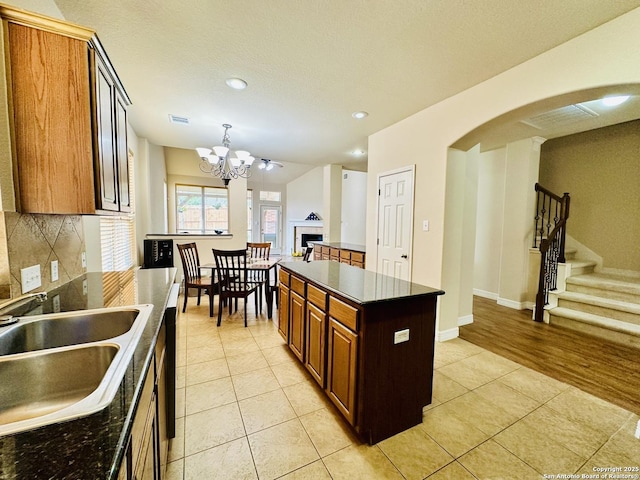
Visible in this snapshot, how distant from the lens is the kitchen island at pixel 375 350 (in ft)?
5.23

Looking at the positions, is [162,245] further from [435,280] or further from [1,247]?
[435,280]

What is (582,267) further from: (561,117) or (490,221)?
(561,117)

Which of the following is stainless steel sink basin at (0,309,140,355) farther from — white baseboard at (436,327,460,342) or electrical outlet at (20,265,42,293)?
white baseboard at (436,327,460,342)

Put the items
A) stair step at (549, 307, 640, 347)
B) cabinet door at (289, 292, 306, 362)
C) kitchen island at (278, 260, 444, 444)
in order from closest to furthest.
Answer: kitchen island at (278, 260, 444, 444), cabinet door at (289, 292, 306, 362), stair step at (549, 307, 640, 347)

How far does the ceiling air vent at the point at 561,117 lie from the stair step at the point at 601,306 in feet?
7.54

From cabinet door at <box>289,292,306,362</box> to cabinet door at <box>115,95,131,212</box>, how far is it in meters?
1.51

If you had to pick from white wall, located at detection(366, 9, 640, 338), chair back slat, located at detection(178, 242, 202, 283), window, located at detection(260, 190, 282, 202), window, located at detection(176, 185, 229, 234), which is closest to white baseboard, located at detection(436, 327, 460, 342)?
white wall, located at detection(366, 9, 640, 338)

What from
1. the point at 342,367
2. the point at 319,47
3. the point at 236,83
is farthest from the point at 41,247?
the point at 319,47

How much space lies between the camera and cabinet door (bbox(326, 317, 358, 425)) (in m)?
1.64

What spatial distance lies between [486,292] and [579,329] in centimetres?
157

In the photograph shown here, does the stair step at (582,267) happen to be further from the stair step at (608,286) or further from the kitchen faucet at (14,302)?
the kitchen faucet at (14,302)

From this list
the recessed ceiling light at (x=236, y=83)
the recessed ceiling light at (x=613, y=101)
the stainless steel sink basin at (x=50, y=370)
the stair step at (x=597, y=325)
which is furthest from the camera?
the stair step at (x=597, y=325)

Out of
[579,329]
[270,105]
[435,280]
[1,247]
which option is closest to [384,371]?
[435,280]

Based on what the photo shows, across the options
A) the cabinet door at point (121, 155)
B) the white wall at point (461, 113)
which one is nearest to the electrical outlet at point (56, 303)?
the cabinet door at point (121, 155)
